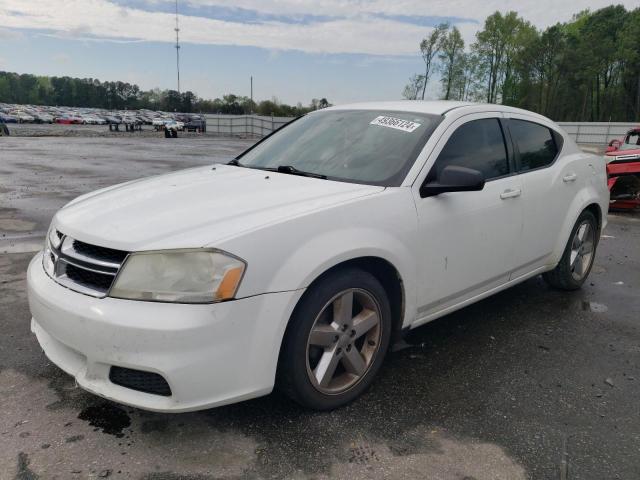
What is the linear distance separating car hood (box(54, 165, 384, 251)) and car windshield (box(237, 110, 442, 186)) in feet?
0.62

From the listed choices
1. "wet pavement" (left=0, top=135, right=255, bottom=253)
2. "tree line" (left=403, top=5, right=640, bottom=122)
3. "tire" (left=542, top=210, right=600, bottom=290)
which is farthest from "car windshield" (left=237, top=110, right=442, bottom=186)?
"tree line" (left=403, top=5, right=640, bottom=122)

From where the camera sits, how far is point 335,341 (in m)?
2.65

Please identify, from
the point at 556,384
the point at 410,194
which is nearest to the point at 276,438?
the point at 410,194

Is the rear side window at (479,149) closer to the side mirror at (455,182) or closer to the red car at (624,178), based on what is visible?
the side mirror at (455,182)

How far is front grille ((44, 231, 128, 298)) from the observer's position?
2301 millimetres

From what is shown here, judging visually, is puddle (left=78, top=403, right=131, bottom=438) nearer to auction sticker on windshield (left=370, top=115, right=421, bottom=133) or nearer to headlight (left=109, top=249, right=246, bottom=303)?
headlight (left=109, top=249, right=246, bottom=303)

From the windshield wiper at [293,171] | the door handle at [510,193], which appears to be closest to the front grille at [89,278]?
the windshield wiper at [293,171]

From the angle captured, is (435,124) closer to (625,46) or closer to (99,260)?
(99,260)

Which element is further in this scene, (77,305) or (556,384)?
(556,384)

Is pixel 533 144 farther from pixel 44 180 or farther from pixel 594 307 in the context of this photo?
pixel 44 180

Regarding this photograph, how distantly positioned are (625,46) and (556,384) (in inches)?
2594

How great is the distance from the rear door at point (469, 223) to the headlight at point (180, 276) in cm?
122

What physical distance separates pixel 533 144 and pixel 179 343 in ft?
10.6

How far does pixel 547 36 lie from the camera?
62.0 metres
